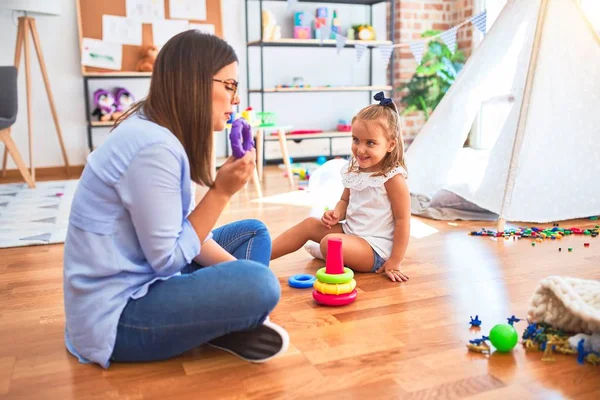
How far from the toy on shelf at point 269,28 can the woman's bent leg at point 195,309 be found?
11.3 ft

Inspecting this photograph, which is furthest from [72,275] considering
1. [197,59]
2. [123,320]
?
[197,59]

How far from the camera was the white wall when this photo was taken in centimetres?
414

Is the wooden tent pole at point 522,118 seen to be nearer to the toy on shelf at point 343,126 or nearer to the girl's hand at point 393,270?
the girl's hand at point 393,270

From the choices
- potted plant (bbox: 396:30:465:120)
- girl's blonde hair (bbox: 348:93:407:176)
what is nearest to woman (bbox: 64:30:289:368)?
girl's blonde hair (bbox: 348:93:407:176)

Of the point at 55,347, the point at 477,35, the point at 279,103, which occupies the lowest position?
the point at 55,347

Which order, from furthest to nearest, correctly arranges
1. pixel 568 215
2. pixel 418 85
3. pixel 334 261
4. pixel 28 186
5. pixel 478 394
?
pixel 418 85
pixel 28 186
pixel 568 215
pixel 334 261
pixel 478 394

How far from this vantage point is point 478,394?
1.07 metres

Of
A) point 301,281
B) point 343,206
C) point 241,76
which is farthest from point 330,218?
point 241,76

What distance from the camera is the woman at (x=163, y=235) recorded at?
42.5 inches

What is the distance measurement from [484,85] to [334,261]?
4.90 feet

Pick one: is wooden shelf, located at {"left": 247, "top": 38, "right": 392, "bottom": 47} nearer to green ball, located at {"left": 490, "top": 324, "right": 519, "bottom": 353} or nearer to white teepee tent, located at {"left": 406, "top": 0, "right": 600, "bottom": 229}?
white teepee tent, located at {"left": 406, "top": 0, "right": 600, "bottom": 229}

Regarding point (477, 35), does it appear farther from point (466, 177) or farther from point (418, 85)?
point (466, 177)

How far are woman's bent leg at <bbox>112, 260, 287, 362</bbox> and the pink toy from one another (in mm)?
364

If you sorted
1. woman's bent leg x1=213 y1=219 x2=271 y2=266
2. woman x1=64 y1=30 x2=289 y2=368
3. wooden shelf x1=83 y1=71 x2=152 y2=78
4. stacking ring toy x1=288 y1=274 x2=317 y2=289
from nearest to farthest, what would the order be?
woman x1=64 y1=30 x2=289 y2=368, woman's bent leg x1=213 y1=219 x2=271 y2=266, stacking ring toy x1=288 y1=274 x2=317 y2=289, wooden shelf x1=83 y1=71 x2=152 y2=78
